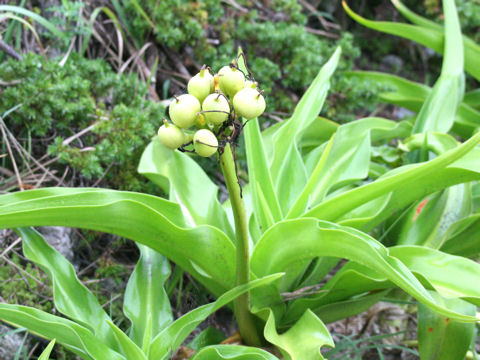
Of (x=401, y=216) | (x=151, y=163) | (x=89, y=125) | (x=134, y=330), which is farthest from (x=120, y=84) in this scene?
(x=401, y=216)

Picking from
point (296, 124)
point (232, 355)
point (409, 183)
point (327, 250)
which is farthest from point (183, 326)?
point (296, 124)

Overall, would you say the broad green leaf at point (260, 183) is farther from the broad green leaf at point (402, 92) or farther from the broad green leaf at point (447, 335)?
the broad green leaf at point (402, 92)

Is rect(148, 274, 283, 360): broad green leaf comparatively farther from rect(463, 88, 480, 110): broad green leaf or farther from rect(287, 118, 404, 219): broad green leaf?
rect(463, 88, 480, 110): broad green leaf

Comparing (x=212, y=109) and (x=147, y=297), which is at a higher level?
(x=212, y=109)

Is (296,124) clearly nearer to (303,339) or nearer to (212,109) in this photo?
(303,339)

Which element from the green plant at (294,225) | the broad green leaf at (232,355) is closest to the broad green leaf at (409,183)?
the green plant at (294,225)

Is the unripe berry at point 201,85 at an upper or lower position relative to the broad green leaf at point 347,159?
upper
